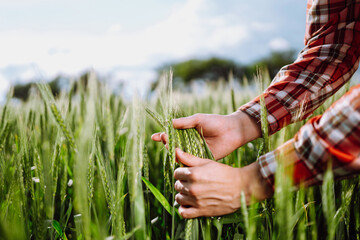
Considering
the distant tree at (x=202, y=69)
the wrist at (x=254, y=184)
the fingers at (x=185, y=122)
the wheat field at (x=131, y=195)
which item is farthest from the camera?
the distant tree at (x=202, y=69)

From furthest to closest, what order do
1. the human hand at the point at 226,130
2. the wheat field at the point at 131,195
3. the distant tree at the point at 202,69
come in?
the distant tree at the point at 202,69 → the human hand at the point at 226,130 → the wheat field at the point at 131,195

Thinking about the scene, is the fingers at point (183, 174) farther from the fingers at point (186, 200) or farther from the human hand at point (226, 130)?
the human hand at point (226, 130)

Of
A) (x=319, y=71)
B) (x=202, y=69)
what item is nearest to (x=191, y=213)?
(x=319, y=71)

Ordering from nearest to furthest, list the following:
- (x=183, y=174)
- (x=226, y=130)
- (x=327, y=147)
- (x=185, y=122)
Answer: (x=327, y=147), (x=183, y=174), (x=185, y=122), (x=226, y=130)

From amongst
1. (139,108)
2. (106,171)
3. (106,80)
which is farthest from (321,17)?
(106,80)

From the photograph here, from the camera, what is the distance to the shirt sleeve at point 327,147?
1.65 feet

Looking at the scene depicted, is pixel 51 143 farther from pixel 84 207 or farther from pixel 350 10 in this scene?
pixel 350 10

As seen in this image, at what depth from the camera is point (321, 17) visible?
0.93 meters

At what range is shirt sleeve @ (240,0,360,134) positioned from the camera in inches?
35.2

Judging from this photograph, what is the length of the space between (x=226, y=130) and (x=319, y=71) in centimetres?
36

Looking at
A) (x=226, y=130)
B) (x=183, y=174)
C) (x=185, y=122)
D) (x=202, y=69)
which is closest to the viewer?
(x=183, y=174)

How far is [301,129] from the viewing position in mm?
578

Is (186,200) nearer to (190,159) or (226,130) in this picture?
(190,159)

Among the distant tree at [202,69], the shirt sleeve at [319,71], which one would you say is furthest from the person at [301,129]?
the distant tree at [202,69]
